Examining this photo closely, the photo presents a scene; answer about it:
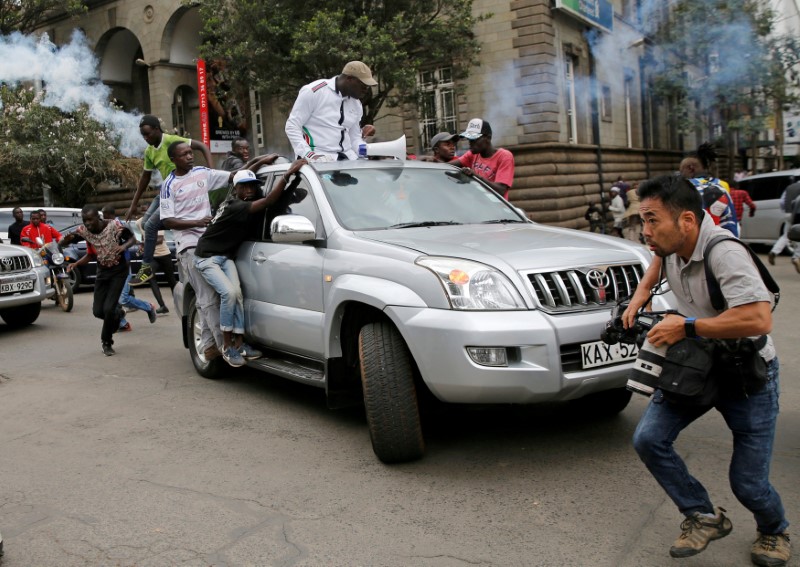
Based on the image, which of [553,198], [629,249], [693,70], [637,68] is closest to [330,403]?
[629,249]

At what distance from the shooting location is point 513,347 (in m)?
3.93

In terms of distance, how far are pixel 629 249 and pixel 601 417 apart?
1154 millimetres

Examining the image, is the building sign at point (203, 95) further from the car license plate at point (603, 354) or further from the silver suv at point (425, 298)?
the car license plate at point (603, 354)

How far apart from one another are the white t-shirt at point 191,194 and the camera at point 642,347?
466 centimetres

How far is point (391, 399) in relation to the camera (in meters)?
4.14

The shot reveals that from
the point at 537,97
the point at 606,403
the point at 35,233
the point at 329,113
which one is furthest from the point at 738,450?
the point at 537,97

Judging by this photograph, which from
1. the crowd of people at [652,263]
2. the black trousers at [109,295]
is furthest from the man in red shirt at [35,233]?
the black trousers at [109,295]

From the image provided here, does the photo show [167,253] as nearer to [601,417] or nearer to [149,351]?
[149,351]

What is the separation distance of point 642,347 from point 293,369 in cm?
296

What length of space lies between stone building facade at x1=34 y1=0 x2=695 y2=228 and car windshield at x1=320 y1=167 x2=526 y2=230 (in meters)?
13.6

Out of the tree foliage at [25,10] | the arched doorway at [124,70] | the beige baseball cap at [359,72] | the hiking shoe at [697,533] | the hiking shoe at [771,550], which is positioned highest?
the tree foliage at [25,10]

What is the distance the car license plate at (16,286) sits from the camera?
974 centimetres

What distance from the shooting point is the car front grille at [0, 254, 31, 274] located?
9797 mm

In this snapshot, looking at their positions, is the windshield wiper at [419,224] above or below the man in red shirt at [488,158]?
below
